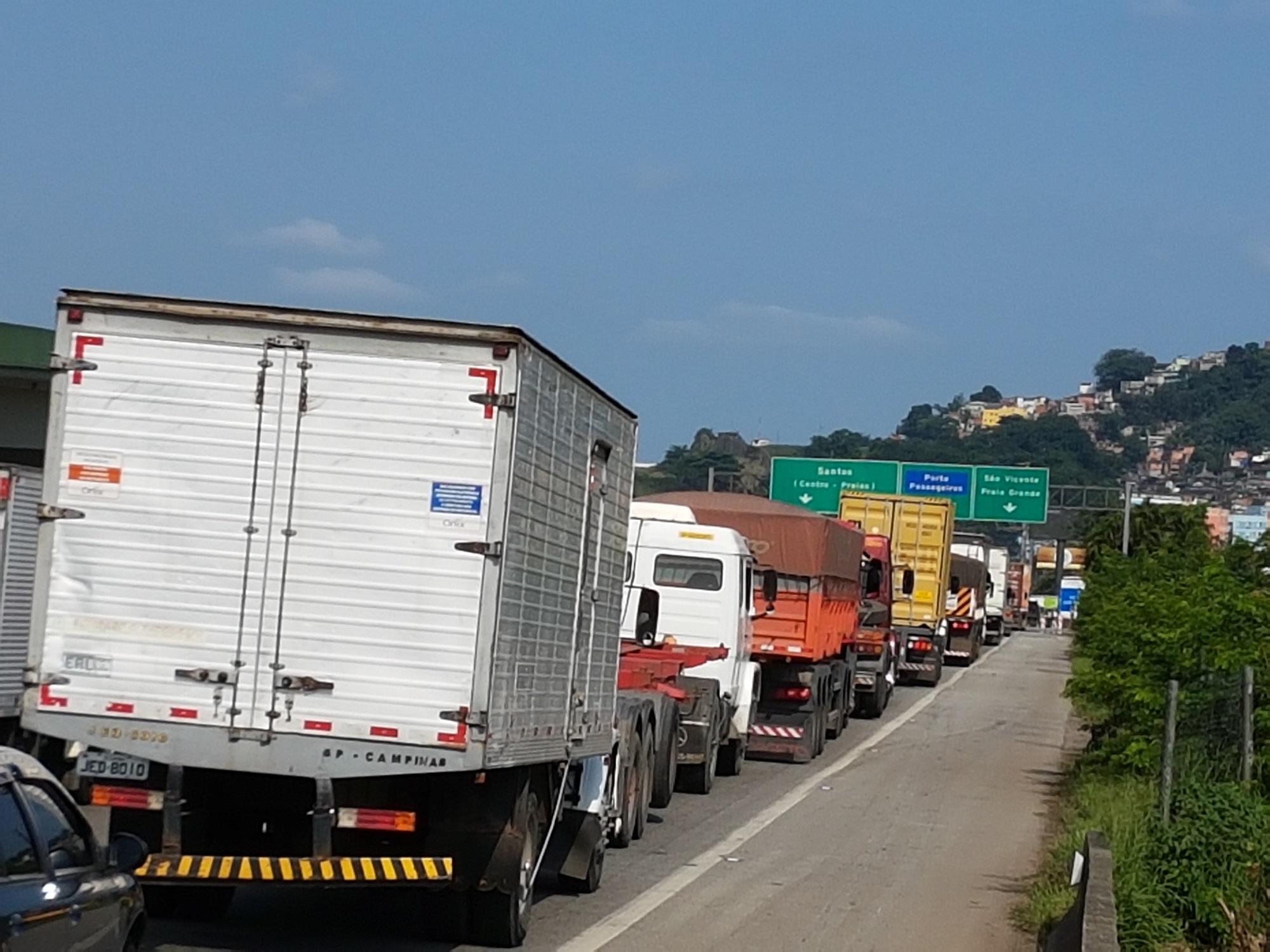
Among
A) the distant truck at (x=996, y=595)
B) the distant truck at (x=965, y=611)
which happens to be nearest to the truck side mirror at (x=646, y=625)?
the distant truck at (x=965, y=611)

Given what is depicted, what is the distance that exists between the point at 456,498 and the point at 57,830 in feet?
10.6

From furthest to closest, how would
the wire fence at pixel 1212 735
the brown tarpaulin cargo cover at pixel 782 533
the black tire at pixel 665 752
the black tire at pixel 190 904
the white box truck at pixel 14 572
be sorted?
the brown tarpaulin cargo cover at pixel 782 533 < the white box truck at pixel 14 572 < the black tire at pixel 665 752 < the wire fence at pixel 1212 735 < the black tire at pixel 190 904

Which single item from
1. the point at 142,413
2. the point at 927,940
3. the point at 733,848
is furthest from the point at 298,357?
the point at 733,848

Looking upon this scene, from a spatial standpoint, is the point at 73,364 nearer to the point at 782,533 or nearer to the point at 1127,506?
the point at 782,533

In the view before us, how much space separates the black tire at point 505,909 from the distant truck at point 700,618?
8.62 metres

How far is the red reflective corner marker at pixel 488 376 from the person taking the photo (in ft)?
32.6

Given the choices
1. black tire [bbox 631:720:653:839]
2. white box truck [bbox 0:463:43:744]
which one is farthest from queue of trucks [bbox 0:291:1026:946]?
white box truck [bbox 0:463:43:744]

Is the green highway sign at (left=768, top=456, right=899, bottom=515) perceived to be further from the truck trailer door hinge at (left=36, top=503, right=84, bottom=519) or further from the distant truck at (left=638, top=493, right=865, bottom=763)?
the truck trailer door hinge at (left=36, top=503, right=84, bottom=519)

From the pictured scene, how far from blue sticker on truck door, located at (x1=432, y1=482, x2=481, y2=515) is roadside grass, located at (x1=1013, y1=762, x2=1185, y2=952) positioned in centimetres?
449

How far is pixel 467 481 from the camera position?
9.88 meters

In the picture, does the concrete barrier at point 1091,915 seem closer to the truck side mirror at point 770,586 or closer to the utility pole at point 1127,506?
the truck side mirror at point 770,586

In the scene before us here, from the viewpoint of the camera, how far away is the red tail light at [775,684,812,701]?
81.8 feet

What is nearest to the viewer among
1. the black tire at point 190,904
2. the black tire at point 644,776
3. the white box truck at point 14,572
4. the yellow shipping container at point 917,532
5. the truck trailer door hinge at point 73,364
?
the truck trailer door hinge at point 73,364

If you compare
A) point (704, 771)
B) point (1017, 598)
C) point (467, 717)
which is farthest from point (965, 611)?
point (1017, 598)
